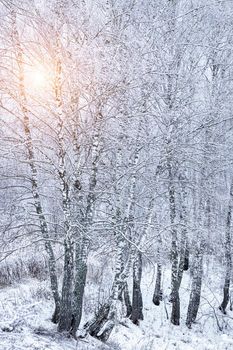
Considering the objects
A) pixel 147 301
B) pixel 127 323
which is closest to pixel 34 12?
pixel 127 323

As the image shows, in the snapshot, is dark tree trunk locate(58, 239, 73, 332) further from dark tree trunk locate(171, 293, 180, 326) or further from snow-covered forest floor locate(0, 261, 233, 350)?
dark tree trunk locate(171, 293, 180, 326)

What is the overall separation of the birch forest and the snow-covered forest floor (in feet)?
0.18

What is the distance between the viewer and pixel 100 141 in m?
8.55

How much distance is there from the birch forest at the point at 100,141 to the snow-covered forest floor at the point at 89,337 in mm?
54

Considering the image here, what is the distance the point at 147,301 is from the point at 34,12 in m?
11.6

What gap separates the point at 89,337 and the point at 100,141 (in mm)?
4270

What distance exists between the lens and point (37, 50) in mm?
7441

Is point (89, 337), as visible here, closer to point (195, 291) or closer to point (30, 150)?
point (30, 150)

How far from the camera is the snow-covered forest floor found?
23.1ft

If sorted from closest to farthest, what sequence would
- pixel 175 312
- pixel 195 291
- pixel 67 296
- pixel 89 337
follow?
pixel 67 296
pixel 89 337
pixel 175 312
pixel 195 291

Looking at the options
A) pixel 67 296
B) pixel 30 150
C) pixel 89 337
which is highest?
pixel 30 150

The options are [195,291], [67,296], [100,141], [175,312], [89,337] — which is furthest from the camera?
[195,291]

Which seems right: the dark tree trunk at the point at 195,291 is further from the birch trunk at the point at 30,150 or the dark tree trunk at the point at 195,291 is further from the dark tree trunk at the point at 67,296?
the dark tree trunk at the point at 67,296

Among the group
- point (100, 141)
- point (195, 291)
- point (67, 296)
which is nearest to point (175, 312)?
point (195, 291)
